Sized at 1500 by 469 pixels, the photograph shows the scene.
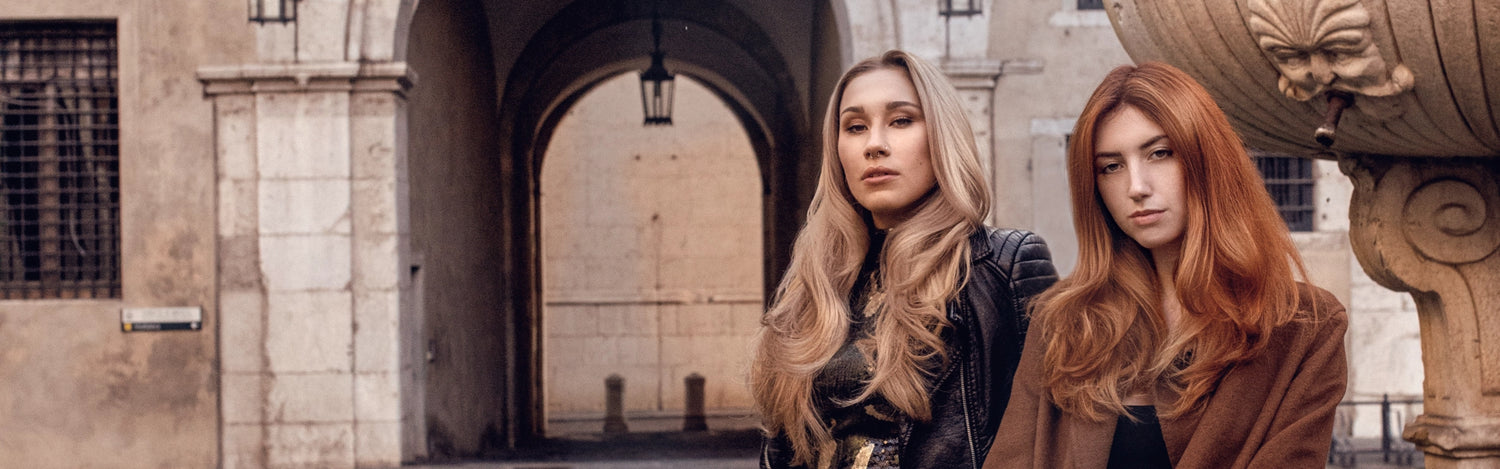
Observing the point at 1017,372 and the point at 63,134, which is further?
the point at 63,134

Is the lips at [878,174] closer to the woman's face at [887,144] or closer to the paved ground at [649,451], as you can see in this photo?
the woman's face at [887,144]

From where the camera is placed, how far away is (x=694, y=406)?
1725 centimetres

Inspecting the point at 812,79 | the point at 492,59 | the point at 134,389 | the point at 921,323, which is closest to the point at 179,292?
the point at 134,389

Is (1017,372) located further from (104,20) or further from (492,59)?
(492,59)

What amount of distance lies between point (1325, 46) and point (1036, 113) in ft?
19.7

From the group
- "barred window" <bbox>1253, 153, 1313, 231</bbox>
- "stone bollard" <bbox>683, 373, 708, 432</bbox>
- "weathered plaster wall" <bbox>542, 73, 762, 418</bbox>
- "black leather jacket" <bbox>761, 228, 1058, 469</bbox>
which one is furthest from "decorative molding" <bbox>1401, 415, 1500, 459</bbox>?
"weathered plaster wall" <bbox>542, 73, 762, 418</bbox>

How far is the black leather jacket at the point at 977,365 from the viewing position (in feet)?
6.66

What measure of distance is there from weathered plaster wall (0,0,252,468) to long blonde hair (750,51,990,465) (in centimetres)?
660

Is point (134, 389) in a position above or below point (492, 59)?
below

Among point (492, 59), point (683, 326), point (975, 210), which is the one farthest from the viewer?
point (683, 326)

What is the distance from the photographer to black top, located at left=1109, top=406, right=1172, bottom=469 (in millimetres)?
1808

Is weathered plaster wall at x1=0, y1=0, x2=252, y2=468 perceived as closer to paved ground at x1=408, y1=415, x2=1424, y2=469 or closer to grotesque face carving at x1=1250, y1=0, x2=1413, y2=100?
paved ground at x1=408, y1=415, x2=1424, y2=469

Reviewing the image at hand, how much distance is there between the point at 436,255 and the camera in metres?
9.14

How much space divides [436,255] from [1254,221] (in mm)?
7923
